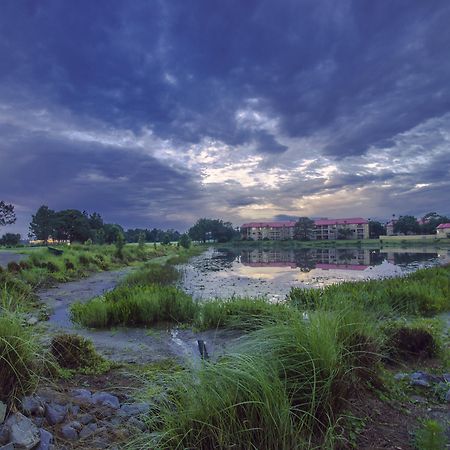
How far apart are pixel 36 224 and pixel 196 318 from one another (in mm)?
63251

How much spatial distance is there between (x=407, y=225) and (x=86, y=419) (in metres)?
99.4

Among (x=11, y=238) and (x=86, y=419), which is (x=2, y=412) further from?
(x=11, y=238)

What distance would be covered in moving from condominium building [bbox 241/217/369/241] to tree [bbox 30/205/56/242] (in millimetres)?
63588

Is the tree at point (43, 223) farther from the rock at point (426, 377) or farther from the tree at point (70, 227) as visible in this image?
the rock at point (426, 377)

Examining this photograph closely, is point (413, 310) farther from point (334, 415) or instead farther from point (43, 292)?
point (43, 292)

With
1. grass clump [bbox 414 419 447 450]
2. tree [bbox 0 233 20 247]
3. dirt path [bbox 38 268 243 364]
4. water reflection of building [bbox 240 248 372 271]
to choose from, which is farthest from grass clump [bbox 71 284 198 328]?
tree [bbox 0 233 20 247]

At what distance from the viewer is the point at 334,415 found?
306 cm

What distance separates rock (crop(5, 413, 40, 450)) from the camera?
8.61 feet

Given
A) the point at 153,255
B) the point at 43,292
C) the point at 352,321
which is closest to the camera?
the point at 352,321

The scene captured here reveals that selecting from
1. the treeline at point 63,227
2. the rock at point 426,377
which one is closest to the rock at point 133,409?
the rock at point 426,377

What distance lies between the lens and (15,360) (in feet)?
10.8

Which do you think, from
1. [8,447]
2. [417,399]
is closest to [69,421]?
[8,447]

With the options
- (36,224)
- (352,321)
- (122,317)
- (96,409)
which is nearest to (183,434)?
(96,409)

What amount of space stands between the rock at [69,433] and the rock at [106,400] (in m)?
0.55
